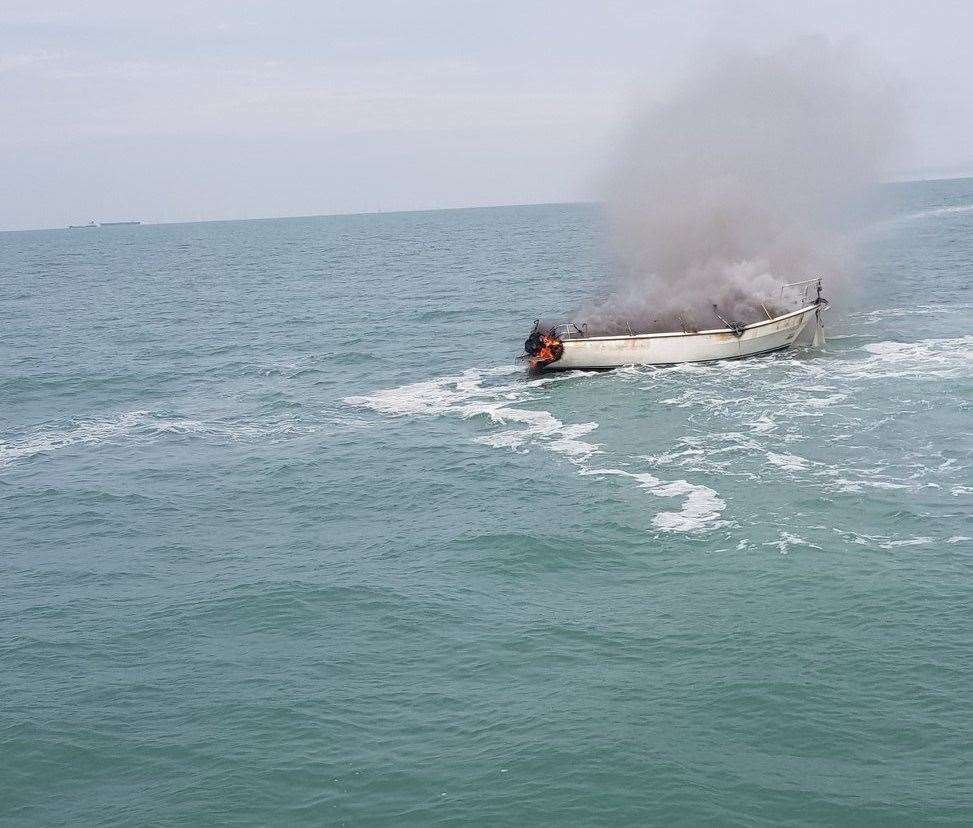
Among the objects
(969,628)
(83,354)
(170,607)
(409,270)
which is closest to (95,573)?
(170,607)

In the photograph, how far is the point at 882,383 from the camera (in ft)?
169

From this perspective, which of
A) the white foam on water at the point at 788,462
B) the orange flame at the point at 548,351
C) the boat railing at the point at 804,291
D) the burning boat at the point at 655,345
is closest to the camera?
the white foam on water at the point at 788,462

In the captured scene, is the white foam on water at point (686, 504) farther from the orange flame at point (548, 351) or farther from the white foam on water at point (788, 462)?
the orange flame at point (548, 351)

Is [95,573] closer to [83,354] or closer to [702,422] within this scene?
[702,422]

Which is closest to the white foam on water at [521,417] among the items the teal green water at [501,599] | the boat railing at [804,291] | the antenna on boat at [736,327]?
the teal green water at [501,599]

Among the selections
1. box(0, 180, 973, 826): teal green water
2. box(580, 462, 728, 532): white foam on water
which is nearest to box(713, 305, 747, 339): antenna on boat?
box(0, 180, 973, 826): teal green water

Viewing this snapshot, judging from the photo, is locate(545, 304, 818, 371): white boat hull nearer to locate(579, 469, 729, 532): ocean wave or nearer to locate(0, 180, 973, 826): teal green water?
locate(0, 180, 973, 826): teal green water

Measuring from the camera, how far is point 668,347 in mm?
58375

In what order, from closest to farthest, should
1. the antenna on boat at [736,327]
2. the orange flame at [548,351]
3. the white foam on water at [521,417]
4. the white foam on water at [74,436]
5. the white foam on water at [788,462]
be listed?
the white foam on water at [521,417] < the white foam on water at [788,462] < the white foam on water at [74,436] < the orange flame at [548,351] < the antenna on boat at [736,327]

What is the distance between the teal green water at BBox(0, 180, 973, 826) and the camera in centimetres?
2044

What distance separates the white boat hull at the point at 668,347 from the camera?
57.8 metres

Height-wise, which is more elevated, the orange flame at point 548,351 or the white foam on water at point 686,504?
the orange flame at point 548,351

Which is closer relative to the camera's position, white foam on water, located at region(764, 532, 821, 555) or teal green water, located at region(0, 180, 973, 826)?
teal green water, located at region(0, 180, 973, 826)

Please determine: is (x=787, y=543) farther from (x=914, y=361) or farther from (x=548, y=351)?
(x=914, y=361)
